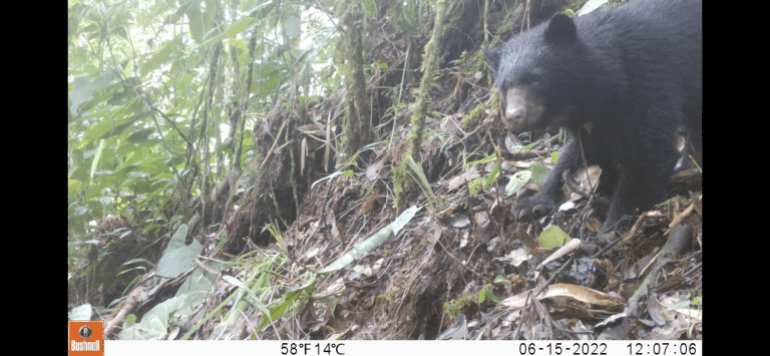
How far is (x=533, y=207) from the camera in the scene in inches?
70.4

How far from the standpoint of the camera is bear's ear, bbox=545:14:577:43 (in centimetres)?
175

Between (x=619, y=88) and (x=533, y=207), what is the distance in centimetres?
54

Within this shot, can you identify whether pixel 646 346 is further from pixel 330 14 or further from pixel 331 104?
pixel 330 14

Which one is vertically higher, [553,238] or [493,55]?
[493,55]

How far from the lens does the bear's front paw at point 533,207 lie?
1.78m

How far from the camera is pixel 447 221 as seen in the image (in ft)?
6.01

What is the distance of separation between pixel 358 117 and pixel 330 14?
0.50 metres

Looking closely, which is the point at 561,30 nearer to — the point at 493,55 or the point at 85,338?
the point at 493,55

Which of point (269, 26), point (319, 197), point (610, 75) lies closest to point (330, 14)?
point (269, 26)

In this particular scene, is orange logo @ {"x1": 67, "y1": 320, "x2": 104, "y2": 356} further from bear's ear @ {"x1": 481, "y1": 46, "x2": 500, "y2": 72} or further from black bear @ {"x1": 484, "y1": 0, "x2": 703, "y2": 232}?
bear's ear @ {"x1": 481, "y1": 46, "x2": 500, "y2": 72}

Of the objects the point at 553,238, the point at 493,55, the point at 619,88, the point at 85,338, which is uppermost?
the point at 493,55

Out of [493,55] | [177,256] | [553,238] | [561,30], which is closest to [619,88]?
[561,30]

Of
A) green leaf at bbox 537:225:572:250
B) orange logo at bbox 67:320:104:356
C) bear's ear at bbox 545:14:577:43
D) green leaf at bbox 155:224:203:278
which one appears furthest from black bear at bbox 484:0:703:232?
orange logo at bbox 67:320:104:356

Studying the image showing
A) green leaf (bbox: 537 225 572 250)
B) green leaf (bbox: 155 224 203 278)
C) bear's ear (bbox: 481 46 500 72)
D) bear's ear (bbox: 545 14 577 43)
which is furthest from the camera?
green leaf (bbox: 155 224 203 278)
